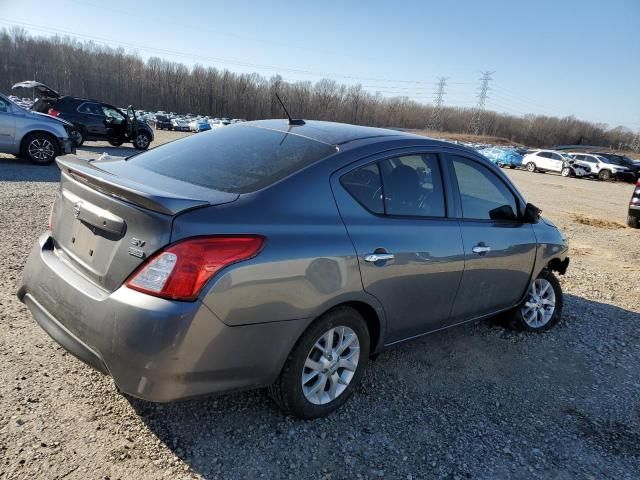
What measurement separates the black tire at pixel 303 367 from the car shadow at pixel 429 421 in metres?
0.10

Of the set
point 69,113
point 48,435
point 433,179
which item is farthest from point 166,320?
point 69,113

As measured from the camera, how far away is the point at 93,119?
17328mm

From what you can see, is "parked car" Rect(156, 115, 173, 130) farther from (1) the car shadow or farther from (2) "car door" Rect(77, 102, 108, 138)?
(1) the car shadow

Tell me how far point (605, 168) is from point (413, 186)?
34.6 meters

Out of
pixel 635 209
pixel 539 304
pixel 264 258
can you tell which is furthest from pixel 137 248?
pixel 635 209

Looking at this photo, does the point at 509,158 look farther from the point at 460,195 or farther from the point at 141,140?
the point at 460,195

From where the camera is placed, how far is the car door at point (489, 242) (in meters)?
3.52

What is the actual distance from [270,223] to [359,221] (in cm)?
62

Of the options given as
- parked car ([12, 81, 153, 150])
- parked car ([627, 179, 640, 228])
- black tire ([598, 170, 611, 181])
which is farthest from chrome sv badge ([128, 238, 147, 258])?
black tire ([598, 170, 611, 181])

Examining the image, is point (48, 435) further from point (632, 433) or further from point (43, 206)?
point (43, 206)

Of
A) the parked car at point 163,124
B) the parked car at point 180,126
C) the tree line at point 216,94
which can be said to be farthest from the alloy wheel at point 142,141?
the tree line at point 216,94

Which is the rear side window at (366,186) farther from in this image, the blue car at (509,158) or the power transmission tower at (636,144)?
the power transmission tower at (636,144)

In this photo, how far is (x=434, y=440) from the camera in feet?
9.34

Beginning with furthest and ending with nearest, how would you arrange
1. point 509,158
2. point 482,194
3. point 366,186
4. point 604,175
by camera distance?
point 509,158, point 604,175, point 482,194, point 366,186
